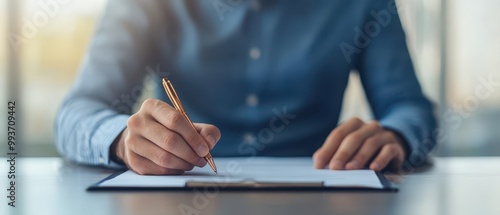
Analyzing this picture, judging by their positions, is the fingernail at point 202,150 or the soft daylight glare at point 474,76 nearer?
the fingernail at point 202,150

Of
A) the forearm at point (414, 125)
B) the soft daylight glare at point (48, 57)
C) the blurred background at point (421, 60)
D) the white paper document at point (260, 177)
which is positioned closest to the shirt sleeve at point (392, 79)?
the forearm at point (414, 125)

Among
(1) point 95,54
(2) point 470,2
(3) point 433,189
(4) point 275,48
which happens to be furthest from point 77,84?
(2) point 470,2

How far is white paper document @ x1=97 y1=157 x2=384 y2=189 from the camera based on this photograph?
0.44 meters

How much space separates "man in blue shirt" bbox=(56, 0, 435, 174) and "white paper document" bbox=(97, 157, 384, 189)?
249mm

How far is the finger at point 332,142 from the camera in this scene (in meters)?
0.56

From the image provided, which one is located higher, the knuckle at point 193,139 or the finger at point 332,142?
the knuckle at point 193,139

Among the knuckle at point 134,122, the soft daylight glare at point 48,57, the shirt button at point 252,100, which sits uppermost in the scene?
the knuckle at point 134,122

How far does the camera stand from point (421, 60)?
1.90 meters

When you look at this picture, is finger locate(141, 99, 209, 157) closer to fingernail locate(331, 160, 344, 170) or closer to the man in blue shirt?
fingernail locate(331, 160, 344, 170)

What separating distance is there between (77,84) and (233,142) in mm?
230

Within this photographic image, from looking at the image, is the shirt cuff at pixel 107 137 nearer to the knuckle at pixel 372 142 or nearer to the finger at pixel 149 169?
the finger at pixel 149 169

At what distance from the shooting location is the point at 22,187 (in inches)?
19.2

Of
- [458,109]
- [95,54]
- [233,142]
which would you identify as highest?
[95,54]

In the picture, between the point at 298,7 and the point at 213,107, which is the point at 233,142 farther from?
the point at 298,7
